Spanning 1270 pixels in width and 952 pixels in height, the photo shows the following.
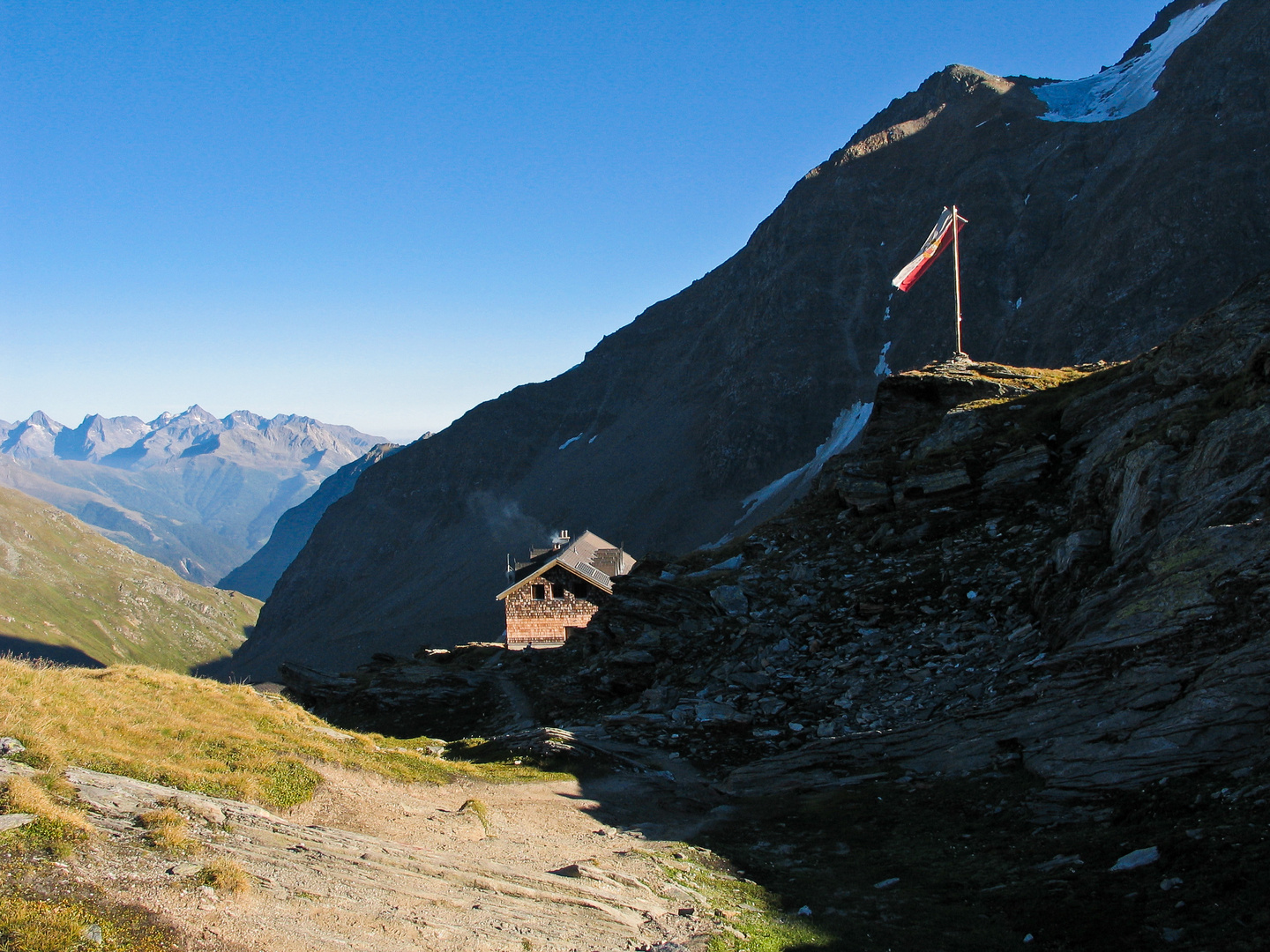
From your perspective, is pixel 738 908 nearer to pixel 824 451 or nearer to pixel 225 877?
pixel 225 877

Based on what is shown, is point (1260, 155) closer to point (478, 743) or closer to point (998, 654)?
point (998, 654)

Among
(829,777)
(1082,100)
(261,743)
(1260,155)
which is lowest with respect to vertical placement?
(829,777)

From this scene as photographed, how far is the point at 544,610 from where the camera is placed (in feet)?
154

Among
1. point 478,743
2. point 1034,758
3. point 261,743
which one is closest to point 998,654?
point 1034,758

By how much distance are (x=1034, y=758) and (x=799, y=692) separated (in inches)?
328

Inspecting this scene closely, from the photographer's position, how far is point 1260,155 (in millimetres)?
114062

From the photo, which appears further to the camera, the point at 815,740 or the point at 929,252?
the point at 929,252

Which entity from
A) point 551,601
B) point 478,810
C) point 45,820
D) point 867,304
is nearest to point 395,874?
point 45,820

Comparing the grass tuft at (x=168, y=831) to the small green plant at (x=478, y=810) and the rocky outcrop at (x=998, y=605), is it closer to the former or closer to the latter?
the small green plant at (x=478, y=810)

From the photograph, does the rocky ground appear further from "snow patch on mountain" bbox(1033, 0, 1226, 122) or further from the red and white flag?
"snow patch on mountain" bbox(1033, 0, 1226, 122)

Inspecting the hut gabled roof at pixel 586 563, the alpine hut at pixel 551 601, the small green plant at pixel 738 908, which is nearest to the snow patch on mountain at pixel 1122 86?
the hut gabled roof at pixel 586 563

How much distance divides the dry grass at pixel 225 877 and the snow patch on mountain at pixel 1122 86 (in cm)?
18137

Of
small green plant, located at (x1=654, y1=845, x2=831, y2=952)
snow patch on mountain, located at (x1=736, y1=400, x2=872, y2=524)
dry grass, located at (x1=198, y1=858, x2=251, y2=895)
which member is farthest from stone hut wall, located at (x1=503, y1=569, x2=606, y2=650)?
snow patch on mountain, located at (x1=736, y1=400, x2=872, y2=524)

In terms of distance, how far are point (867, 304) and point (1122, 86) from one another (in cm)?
6958
